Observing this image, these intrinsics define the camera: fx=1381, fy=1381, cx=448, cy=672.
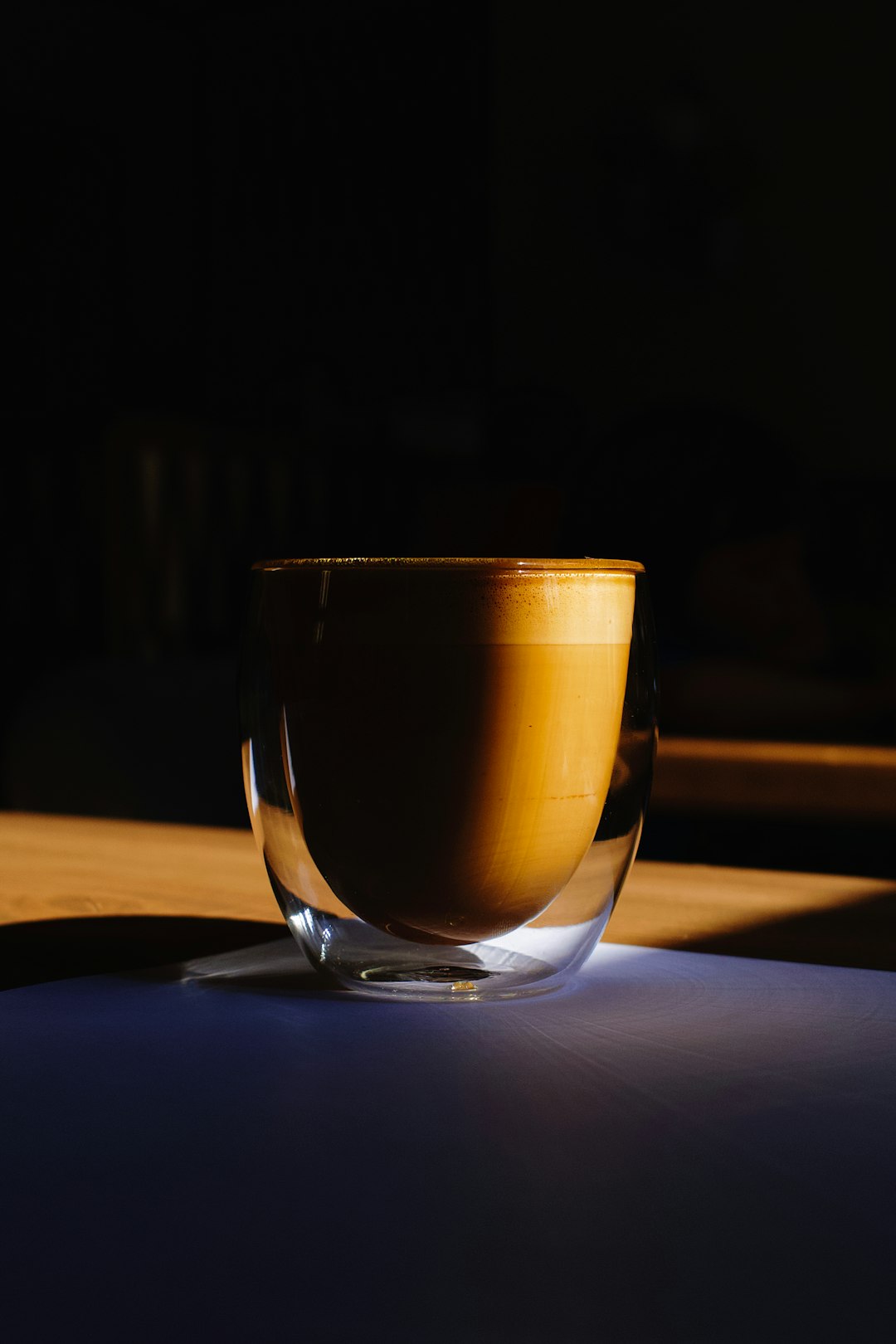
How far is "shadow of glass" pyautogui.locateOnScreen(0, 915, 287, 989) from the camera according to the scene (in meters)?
0.37

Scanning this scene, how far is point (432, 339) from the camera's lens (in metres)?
5.16

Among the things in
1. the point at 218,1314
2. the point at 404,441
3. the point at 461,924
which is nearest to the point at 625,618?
the point at 461,924

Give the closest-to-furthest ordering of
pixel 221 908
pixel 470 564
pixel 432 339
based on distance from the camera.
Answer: pixel 470 564 → pixel 221 908 → pixel 432 339

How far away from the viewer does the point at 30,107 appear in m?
5.35

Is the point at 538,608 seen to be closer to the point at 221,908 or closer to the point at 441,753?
the point at 441,753

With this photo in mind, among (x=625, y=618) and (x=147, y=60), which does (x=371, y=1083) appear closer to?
(x=625, y=618)

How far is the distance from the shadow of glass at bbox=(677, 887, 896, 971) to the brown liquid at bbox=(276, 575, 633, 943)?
7 cm

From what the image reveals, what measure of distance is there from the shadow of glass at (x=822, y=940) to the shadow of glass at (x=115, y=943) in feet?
0.43

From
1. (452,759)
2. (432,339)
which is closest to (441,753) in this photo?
(452,759)

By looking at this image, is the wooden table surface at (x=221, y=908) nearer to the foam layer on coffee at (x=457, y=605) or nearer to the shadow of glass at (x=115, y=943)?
the shadow of glass at (x=115, y=943)

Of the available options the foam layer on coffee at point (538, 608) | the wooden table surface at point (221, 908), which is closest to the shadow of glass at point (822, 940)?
the wooden table surface at point (221, 908)

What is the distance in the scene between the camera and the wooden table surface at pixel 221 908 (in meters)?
0.39

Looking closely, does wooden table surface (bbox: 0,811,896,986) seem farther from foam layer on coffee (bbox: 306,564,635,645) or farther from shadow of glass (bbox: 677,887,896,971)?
foam layer on coffee (bbox: 306,564,635,645)

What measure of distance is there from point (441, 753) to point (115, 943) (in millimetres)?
129
